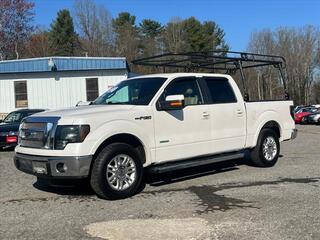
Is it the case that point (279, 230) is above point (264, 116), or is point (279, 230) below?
below

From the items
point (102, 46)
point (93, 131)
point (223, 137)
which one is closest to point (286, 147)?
point (223, 137)

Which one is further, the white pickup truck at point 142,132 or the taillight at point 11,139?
the taillight at point 11,139

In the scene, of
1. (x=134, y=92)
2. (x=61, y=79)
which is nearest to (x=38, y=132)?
(x=134, y=92)

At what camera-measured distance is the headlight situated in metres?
7.09

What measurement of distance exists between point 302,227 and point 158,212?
1899 mm

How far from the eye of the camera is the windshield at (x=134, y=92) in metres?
8.25

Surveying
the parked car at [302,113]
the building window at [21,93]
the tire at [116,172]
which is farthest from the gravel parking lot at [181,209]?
the parked car at [302,113]

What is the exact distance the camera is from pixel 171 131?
324 inches

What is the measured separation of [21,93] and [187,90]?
67.8ft

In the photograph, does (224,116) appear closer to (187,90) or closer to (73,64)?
(187,90)

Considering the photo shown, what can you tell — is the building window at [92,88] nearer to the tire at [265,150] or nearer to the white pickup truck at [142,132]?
the tire at [265,150]

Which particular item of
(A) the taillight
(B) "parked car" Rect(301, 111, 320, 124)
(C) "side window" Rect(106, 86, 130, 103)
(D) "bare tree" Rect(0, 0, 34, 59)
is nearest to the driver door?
(C) "side window" Rect(106, 86, 130, 103)

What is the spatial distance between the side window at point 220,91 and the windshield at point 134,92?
44.0 inches

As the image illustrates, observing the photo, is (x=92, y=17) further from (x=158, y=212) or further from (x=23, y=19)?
(x=158, y=212)
